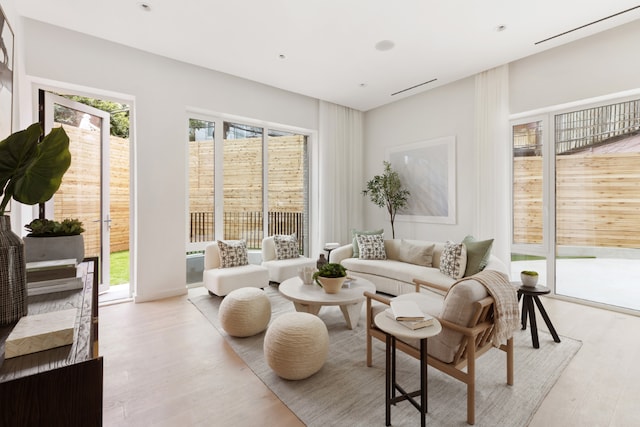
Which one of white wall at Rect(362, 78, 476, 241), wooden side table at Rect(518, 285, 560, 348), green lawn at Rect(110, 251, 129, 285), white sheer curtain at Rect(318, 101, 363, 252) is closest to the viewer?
wooden side table at Rect(518, 285, 560, 348)

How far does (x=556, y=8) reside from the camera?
9.29 ft

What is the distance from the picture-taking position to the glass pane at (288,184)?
5.25m

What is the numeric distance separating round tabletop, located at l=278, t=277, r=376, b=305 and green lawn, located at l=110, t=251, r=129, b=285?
330cm

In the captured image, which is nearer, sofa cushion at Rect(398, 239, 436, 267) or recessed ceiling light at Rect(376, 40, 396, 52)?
recessed ceiling light at Rect(376, 40, 396, 52)

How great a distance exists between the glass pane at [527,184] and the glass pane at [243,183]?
12.8 feet

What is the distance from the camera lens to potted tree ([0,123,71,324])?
929 mm

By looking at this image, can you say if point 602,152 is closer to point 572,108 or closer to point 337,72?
point 572,108

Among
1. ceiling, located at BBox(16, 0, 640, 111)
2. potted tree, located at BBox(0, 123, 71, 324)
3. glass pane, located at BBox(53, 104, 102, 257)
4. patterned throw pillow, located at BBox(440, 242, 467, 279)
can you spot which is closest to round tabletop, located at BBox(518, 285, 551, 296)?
patterned throw pillow, located at BBox(440, 242, 467, 279)

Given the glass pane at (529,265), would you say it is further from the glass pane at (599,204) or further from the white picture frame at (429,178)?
the white picture frame at (429,178)

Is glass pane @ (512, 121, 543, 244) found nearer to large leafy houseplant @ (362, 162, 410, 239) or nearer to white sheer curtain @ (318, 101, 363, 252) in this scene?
large leafy houseplant @ (362, 162, 410, 239)

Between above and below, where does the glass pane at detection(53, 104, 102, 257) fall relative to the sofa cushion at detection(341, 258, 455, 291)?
above

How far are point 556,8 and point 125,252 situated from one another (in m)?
7.49

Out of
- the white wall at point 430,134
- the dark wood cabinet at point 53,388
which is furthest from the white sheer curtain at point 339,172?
the dark wood cabinet at point 53,388

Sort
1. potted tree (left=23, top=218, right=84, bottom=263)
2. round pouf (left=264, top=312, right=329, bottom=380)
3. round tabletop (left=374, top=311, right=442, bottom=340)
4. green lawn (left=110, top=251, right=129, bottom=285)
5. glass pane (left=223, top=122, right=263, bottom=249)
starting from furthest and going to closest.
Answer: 1. green lawn (left=110, top=251, right=129, bottom=285)
2. glass pane (left=223, top=122, right=263, bottom=249)
3. round pouf (left=264, top=312, right=329, bottom=380)
4. potted tree (left=23, top=218, right=84, bottom=263)
5. round tabletop (left=374, top=311, right=442, bottom=340)
